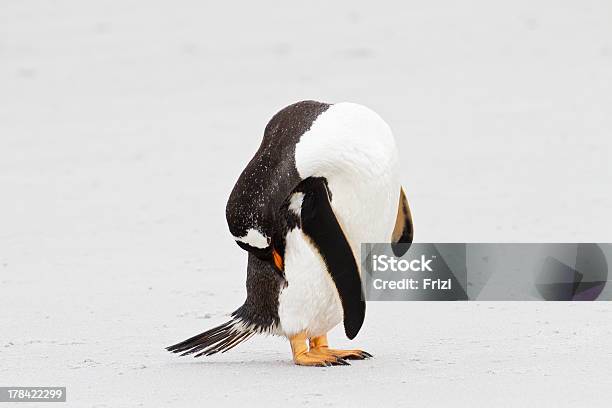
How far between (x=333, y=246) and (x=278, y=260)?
0.25 metres

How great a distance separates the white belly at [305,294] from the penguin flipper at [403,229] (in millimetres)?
431

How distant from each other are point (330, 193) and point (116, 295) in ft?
6.63

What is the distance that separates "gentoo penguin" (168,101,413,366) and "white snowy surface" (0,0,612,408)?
24 cm

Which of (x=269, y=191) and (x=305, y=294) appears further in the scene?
(x=305, y=294)

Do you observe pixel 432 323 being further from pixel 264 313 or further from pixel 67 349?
pixel 67 349

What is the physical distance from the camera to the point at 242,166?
10.2 metres

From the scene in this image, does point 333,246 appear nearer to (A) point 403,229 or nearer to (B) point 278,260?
(B) point 278,260

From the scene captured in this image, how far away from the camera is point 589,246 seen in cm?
701

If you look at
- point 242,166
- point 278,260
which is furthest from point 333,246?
point 242,166

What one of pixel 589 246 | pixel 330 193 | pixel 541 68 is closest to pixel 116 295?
pixel 330 193

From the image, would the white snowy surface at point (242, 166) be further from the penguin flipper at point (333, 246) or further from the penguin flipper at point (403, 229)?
the penguin flipper at point (403, 229)
